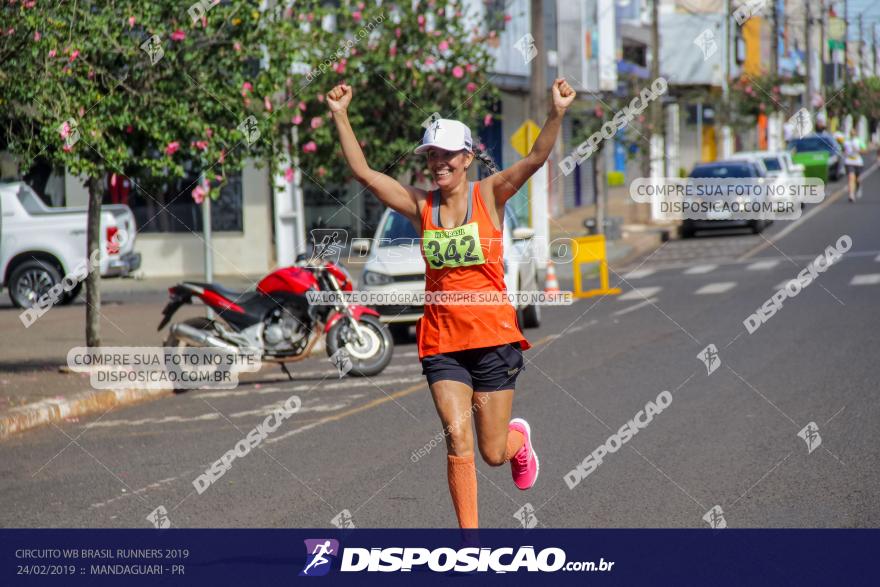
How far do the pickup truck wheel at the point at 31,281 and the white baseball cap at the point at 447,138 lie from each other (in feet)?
53.2

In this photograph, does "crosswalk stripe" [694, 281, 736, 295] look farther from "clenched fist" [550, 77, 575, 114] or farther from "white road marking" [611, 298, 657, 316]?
"clenched fist" [550, 77, 575, 114]

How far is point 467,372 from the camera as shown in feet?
20.0

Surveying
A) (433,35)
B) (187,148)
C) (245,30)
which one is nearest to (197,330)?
(187,148)

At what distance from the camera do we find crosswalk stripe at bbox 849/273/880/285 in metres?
20.5

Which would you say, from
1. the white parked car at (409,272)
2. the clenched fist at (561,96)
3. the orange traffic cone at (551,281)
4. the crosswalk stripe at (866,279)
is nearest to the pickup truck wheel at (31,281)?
the white parked car at (409,272)

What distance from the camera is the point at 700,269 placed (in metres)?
25.5

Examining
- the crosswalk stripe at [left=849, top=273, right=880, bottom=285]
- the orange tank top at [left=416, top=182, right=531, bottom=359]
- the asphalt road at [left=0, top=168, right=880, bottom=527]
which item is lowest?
the asphalt road at [left=0, top=168, right=880, bottom=527]

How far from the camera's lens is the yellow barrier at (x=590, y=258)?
21.6 metres

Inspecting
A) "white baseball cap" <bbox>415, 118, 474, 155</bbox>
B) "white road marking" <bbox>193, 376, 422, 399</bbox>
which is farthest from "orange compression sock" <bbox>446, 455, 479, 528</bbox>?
"white road marking" <bbox>193, 376, 422, 399</bbox>

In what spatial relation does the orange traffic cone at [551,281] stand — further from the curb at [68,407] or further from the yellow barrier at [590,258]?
the curb at [68,407]

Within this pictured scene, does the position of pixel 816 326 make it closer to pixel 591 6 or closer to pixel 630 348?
pixel 630 348

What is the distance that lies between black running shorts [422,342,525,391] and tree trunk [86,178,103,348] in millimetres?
8133

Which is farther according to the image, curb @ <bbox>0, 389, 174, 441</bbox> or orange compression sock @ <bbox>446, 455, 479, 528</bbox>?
curb @ <bbox>0, 389, 174, 441</bbox>

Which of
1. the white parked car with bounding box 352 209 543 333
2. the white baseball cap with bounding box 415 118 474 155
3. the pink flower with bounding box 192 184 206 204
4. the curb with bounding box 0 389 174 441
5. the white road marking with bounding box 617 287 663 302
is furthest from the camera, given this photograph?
the white road marking with bounding box 617 287 663 302
